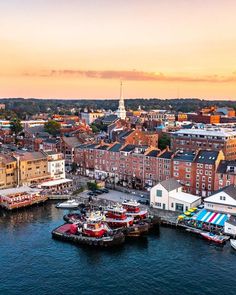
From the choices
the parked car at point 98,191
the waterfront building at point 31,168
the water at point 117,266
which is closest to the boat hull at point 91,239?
the water at point 117,266

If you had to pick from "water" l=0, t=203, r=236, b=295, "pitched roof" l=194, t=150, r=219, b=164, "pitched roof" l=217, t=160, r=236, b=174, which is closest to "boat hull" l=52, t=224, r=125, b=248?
"water" l=0, t=203, r=236, b=295

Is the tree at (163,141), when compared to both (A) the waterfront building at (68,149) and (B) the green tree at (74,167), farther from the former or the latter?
(B) the green tree at (74,167)

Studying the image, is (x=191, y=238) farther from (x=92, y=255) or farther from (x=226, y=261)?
(x=92, y=255)

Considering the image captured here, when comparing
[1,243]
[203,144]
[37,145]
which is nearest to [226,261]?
[1,243]

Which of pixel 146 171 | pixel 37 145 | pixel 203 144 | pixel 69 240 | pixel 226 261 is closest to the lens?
pixel 226 261

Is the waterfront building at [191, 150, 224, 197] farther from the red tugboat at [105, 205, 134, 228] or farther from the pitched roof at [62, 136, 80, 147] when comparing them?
the pitched roof at [62, 136, 80, 147]

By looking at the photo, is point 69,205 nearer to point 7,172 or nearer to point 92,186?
point 92,186

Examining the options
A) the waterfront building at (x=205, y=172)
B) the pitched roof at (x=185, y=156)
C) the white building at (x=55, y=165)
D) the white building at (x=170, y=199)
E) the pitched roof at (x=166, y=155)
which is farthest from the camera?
the white building at (x=55, y=165)
